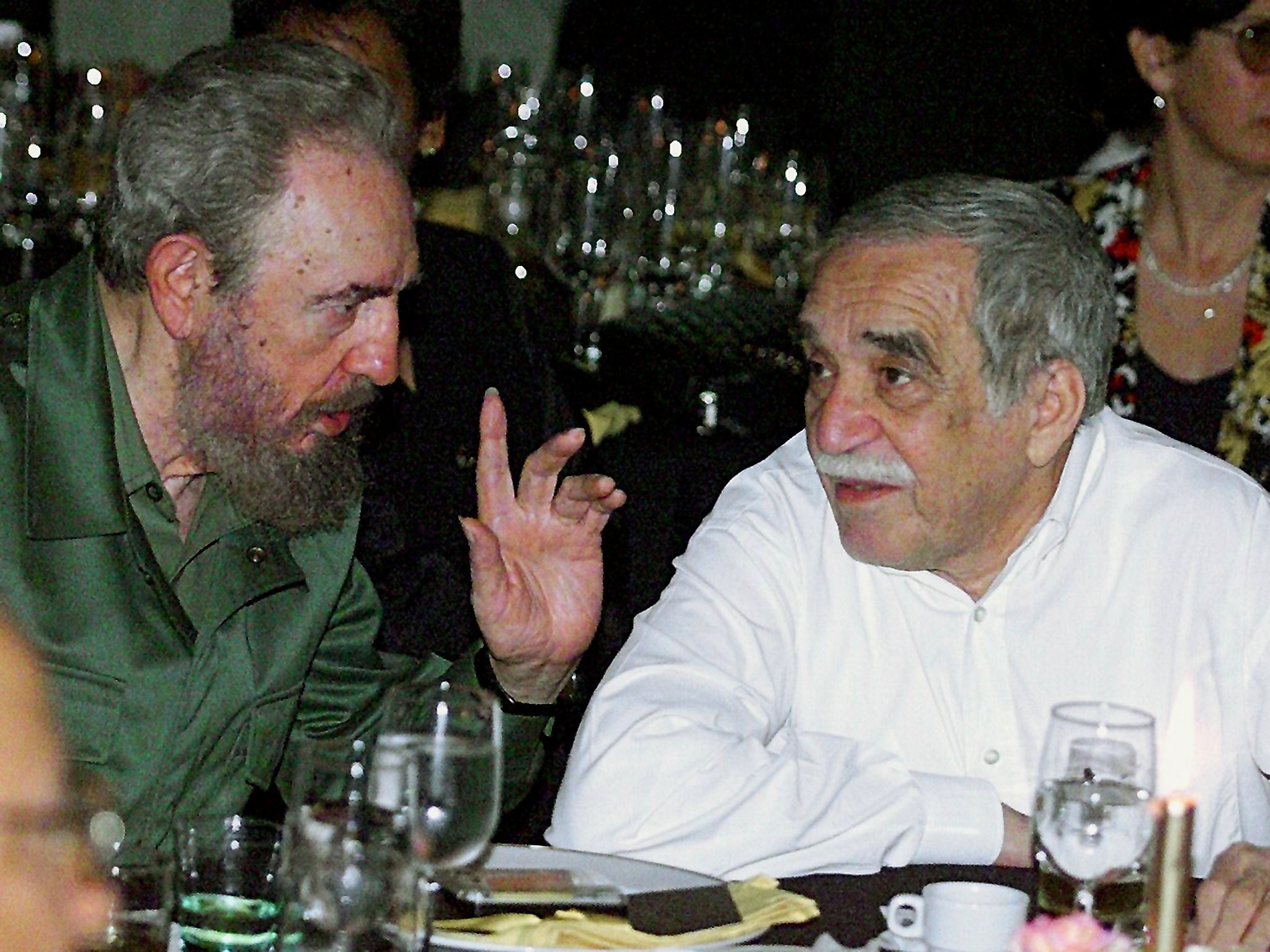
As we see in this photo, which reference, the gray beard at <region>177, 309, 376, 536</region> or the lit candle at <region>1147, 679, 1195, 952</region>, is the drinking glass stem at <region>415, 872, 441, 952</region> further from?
the gray beard at <region>177, 309, 376, 536</region>

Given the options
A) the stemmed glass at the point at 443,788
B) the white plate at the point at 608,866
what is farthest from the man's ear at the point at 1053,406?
the stemmed glass at the point at 443,788

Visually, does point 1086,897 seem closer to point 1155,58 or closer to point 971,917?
point 971,917

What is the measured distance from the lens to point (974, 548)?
288 centimetres

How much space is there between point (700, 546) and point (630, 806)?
54 cm

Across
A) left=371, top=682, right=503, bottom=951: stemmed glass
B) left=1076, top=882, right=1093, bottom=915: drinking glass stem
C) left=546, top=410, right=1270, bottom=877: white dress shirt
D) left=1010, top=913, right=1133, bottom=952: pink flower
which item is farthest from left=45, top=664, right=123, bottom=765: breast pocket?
left=1010, top=913, right=1133, bottom=952: pink flower

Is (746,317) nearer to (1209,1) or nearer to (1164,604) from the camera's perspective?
(1209,1)

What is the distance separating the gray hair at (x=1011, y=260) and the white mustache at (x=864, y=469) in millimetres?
162

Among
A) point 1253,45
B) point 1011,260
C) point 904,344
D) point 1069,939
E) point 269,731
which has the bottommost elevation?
point 269,731

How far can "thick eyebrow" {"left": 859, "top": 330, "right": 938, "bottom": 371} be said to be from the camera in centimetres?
282

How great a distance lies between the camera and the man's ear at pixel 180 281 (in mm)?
2760

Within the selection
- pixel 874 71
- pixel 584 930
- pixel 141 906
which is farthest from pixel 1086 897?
pixel 874 71

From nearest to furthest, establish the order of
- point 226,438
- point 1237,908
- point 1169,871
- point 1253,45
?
point 1169,871 → point 1237,908 → point 226,438 → point 1253,45

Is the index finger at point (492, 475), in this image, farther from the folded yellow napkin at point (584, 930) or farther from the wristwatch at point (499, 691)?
the folded yellow napkin at point (584, 930)

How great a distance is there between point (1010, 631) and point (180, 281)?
124 cm
